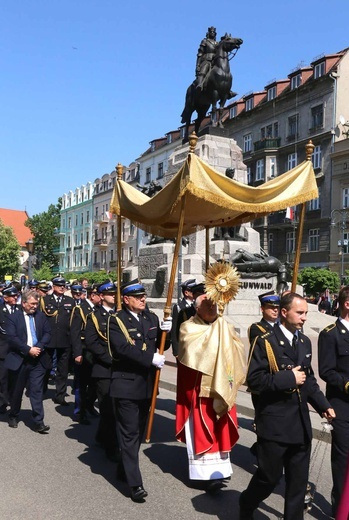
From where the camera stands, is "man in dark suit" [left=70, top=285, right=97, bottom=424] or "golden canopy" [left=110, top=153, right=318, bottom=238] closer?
"golden canopy" [left=110, top=153, right=318, bottom=238]

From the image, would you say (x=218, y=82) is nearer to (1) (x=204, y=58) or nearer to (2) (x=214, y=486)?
(1) (x=204, y=58)

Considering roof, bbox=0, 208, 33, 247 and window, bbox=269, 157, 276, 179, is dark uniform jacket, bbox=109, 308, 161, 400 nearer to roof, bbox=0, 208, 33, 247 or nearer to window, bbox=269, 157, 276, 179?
window, bbox=269, 157, 276, 179

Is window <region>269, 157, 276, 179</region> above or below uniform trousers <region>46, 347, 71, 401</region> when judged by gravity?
above

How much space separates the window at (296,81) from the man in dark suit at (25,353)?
44.9 metres

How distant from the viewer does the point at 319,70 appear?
46.2 meters

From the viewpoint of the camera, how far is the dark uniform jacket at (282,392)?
4055 millimetres

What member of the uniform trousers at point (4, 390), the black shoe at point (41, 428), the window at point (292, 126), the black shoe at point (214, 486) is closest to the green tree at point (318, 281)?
the window at point (292, 126)

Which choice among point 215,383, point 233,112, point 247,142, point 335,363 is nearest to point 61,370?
point 215,383

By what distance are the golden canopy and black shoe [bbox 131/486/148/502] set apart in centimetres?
302

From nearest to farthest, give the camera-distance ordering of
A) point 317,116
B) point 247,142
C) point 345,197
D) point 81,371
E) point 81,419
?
point 81,419, point 81,371, point 345,197, point 317,116, point 247,142

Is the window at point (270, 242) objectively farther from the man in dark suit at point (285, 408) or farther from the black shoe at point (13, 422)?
the man in dark suit at point (285, 408)

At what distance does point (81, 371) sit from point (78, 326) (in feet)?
3.36

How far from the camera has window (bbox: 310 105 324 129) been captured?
45.5m

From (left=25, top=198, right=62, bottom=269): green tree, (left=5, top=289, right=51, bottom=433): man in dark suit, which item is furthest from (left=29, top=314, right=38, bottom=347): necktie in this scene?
(left=25, top=198, right=62, bottom=269): green tree
